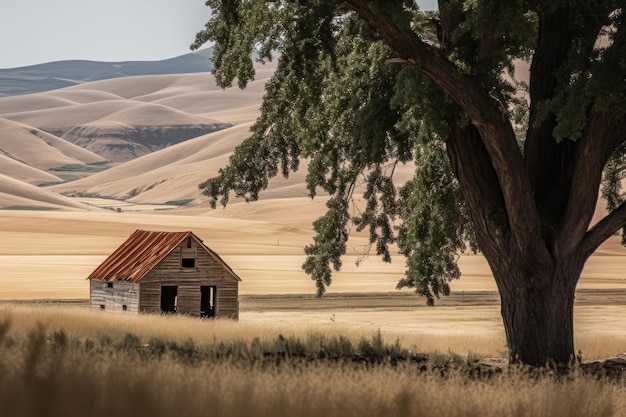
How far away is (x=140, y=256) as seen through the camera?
49250 millimetres

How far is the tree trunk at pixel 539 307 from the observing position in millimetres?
20906

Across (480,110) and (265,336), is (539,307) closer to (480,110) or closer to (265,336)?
(480,110)

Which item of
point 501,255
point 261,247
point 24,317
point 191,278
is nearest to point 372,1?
point 501,255

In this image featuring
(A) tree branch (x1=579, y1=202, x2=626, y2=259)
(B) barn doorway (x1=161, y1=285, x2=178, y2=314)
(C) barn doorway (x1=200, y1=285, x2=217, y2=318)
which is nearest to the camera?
(A) tree branch (x1=579, y1=202, x2=626, y2=259)

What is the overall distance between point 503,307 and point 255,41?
711 cm

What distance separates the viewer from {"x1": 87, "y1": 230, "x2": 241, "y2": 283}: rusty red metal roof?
46.5 meters

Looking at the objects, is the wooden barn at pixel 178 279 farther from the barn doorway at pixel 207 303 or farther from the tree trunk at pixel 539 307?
the tree trunk at pixel 539 307

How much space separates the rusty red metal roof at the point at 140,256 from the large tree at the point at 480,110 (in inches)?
890

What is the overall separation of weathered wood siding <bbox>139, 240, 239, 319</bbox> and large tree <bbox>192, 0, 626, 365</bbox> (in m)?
22.6

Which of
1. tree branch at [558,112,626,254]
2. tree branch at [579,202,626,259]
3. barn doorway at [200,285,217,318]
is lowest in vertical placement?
barn doorway at [200,285,217,318]

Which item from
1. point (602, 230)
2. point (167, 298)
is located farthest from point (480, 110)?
point (167, 298)

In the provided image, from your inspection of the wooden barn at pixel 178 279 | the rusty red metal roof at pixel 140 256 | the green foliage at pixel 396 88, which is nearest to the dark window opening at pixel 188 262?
the wooden barn at pixel 178 279

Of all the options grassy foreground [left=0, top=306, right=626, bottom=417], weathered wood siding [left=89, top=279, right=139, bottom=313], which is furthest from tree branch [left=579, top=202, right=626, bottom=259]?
weathered wood siding [left=89, top=279, right=139, bottom=313]

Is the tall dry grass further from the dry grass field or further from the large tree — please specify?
the large tree
